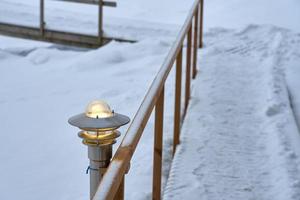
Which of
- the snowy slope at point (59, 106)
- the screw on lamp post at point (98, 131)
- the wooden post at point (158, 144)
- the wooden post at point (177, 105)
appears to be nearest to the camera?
the screw on lamp post at point (98, 131)

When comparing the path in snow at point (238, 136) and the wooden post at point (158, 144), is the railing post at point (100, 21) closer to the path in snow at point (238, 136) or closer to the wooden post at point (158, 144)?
the path in snow at point (238, 136)

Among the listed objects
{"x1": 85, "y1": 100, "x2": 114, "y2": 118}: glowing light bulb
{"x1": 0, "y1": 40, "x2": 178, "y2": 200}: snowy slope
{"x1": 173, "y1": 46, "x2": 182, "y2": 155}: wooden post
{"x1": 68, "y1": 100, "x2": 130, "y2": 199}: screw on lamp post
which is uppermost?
{"x1": 85, "y1": 100, "x2": 114, "y2": 118}: glowing light bulb

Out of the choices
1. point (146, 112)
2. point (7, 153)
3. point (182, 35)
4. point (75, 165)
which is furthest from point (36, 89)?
point (146, 112)

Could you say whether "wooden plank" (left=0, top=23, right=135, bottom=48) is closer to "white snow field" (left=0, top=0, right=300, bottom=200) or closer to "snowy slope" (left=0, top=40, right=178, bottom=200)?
"white snow field" (left=0, top=0, right=300, bottom=200)

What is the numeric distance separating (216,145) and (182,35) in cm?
84

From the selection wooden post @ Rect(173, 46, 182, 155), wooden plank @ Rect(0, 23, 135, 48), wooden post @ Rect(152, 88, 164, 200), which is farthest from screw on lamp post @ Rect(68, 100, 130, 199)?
wooden plank @ Rect(0, 23, 135, 48)

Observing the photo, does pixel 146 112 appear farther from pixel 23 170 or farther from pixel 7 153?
pixel 7 153

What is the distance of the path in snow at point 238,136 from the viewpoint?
13.0ft

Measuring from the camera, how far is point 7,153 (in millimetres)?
5586

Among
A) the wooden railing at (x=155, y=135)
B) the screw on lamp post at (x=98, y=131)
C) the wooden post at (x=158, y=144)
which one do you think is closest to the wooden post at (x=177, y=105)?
the wooden railing at (x=155, y=135)

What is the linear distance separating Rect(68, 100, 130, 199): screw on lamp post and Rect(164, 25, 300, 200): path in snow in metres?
1.05

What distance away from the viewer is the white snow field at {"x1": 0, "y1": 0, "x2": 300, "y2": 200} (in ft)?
13.8

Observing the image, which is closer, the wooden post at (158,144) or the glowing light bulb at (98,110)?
the glowing light bulb at (98,110)

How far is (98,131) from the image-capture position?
2.70 metres
